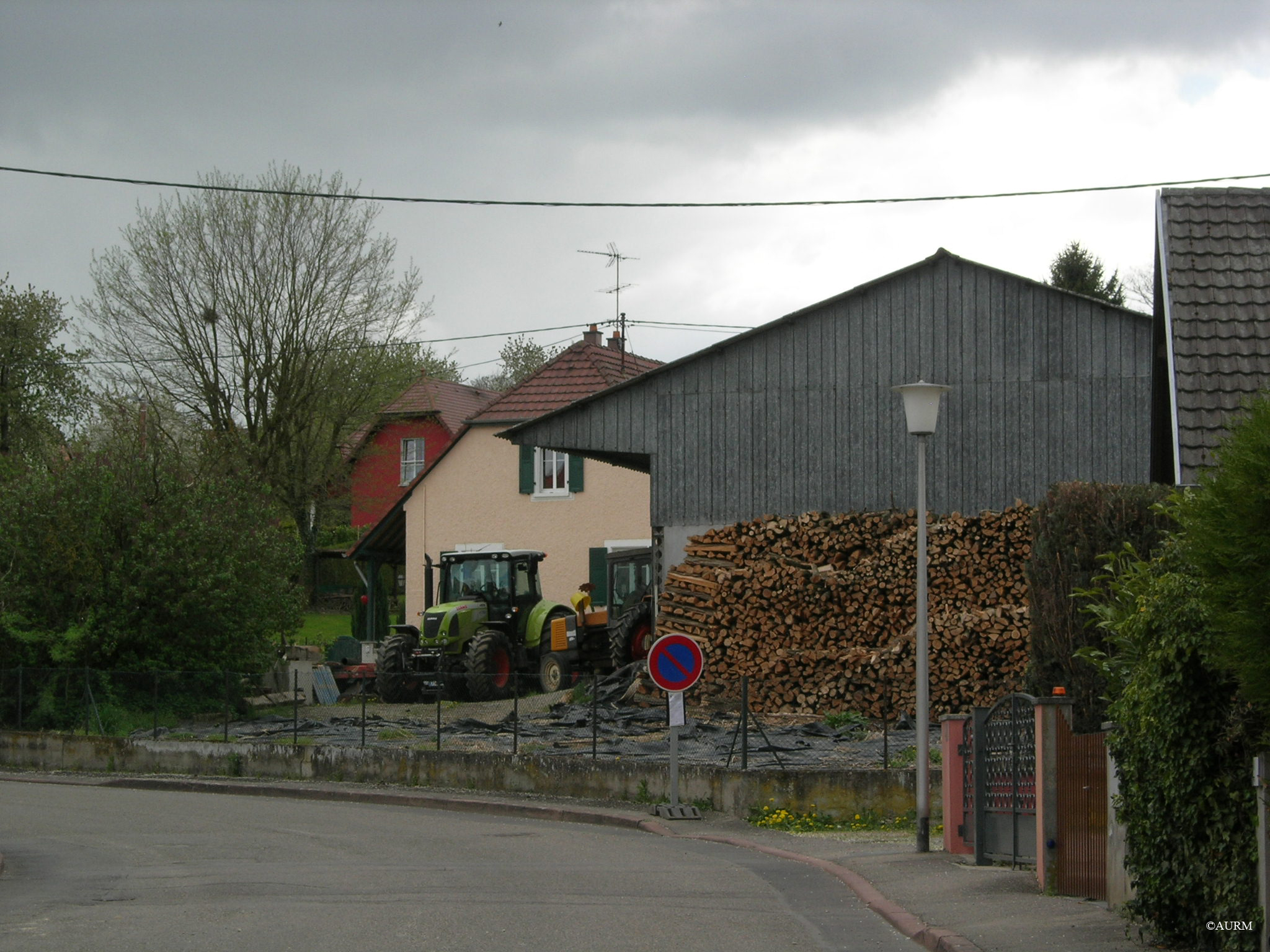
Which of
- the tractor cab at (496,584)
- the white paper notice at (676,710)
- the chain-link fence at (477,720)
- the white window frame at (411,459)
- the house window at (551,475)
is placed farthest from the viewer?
the white window frame at (411,459)

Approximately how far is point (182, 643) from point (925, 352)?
1406cm

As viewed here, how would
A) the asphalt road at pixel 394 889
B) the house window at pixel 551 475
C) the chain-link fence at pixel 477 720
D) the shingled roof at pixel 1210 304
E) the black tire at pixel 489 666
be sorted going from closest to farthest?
1. the asphalt road at pixel 394 889
2. the shingled roof at pixel 1210 304
3. the chain-link fence at pixel 477 720
4. the black tire at pixel 489 666
5. the house window at pixel 551 475

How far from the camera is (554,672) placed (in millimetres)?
30266

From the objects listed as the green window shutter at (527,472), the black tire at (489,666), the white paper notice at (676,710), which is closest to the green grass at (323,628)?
the green window shutter at (527,472)

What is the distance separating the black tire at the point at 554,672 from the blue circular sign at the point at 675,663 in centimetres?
1255

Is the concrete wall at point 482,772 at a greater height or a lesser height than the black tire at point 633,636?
lesser

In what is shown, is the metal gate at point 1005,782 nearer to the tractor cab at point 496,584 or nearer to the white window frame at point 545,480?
the tractor cab at point 496,584

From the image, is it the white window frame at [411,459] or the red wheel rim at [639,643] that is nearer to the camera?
the red wheel rim at [639,643]

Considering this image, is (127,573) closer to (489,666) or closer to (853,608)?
(489,666)

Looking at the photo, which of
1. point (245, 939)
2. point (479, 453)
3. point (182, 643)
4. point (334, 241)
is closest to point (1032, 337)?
point (182, 643)

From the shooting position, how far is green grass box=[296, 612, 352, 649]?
4634 cm

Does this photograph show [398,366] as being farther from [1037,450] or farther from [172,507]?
[1037,450]

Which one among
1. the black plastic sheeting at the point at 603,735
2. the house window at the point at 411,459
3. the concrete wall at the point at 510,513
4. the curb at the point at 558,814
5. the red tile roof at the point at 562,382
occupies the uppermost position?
the red tile roof at the point at 562,382

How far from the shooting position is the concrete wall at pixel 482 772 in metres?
17.2
